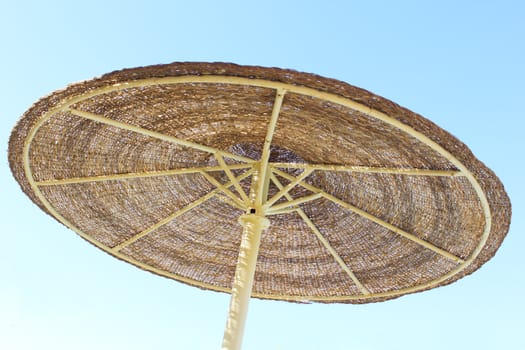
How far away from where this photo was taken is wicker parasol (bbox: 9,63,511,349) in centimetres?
518

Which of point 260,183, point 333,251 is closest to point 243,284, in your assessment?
point 260,183

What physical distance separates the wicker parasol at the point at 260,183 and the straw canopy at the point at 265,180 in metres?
0.02

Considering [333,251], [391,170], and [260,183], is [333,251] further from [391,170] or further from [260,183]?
[391,170]

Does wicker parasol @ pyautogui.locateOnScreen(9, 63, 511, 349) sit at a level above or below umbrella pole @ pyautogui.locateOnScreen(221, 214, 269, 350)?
above

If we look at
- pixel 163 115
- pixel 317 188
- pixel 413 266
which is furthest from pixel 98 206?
pixel 413 266

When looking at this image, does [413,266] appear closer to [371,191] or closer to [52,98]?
[371,191]

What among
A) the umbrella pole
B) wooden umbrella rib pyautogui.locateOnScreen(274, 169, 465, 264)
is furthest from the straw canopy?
the umbrella pole

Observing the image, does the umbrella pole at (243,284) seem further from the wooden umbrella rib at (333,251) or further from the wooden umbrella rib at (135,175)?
the wooden umbrella rib at (333,251)

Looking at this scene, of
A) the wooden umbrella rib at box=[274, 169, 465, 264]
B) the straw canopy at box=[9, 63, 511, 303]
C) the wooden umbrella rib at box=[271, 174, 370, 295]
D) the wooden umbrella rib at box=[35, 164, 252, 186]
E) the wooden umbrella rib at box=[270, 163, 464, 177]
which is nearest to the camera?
the straw canopy at box=[9, 63, 511, 303]

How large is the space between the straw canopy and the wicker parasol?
0.02m

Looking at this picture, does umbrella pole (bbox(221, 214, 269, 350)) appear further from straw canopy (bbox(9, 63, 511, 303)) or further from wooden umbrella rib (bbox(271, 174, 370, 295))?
wooden umbrella rib (bbox(271, 174, 370, 295))

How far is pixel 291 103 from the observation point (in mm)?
5371

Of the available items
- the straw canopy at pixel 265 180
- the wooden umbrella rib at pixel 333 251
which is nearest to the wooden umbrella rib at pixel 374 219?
the straw canopy at pixel 265 180

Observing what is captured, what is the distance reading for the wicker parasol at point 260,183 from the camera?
518 centimetres
